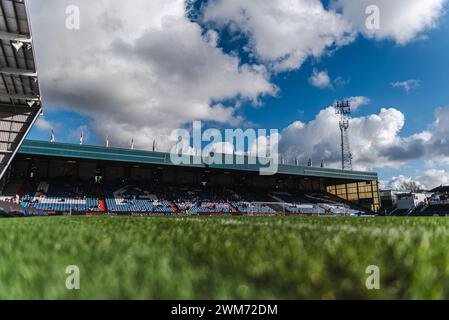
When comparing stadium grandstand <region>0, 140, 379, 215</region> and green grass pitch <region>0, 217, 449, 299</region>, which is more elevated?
stadium grandstand <region>0, 140, 379, 215</region>

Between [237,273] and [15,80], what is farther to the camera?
[15,80]

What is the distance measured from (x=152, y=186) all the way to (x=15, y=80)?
30355 millimetres

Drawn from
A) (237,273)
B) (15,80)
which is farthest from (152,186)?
(237,273)

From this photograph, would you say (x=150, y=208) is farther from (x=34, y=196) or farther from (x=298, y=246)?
(x=298, y=246)

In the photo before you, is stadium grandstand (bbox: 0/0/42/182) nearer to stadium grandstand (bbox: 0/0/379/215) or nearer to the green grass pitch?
stadium grandstand (bbox: 0/0/379/215)

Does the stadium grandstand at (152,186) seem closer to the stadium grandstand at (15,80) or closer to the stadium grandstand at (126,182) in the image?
the stadium grandstand at (126,182)

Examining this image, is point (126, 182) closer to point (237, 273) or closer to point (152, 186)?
point (152, 186)

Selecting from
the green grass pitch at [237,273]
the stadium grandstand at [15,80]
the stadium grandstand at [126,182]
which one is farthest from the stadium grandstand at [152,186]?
the green grass pitch at [237,273]

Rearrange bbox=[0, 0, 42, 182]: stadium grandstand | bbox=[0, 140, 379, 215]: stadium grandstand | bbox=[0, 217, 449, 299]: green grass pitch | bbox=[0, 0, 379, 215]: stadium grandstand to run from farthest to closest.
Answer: bbox=[0, 140, 379, 215]: stadium grandstand < bbox=[0, 0, 379, 215]: stadium grandstand < bbox=[0, 0, 42, 182]: stadium grandstand < bbox=[0, 217, 449, 299]: green grass pitch

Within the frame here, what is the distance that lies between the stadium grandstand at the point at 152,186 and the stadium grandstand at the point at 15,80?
1512 centimetres

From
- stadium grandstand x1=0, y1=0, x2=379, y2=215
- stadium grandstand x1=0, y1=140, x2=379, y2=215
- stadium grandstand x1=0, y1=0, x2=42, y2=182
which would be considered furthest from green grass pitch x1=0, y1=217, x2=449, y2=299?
stadium grandstand x1=0, y1=140, x2=379, y2=215

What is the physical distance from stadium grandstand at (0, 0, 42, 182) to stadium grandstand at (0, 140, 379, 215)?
15124mm

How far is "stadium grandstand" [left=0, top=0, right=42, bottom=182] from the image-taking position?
43.2ft

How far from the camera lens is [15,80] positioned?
17000 millimetres
